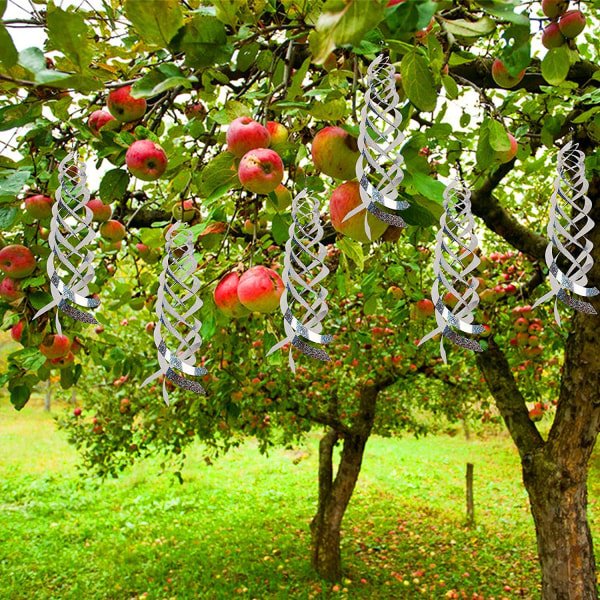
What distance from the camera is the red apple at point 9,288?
151 cm

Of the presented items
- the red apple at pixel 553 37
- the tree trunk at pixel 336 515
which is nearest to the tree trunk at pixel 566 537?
the red apple at pixel 553 37

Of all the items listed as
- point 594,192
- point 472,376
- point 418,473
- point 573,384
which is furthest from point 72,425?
point 418,473

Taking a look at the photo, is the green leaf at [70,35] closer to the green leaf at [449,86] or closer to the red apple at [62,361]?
the green leaf at [449,86]

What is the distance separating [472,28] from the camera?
668 millimetres

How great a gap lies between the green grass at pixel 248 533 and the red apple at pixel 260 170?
19.6 ft

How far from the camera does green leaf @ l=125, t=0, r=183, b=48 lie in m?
0.70

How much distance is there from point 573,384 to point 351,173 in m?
2.59

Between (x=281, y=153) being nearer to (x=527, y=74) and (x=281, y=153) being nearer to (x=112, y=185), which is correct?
(x=112, y=185)

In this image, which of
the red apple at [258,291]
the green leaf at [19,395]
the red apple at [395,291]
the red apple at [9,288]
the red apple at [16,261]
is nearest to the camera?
the red apple at [258,291]

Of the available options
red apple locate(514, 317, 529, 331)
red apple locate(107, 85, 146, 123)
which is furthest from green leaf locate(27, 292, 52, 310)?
red apple locate(514, 317, 529, 331)

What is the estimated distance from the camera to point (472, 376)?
6320 millimetres

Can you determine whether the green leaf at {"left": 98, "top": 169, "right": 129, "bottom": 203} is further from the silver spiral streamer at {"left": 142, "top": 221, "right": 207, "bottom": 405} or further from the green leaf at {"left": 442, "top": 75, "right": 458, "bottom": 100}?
the green leaf at {"left": 442, "top": 75, "right": 458, "bottom": 100}

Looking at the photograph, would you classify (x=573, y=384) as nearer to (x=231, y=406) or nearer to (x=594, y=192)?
(x=594, y=192)

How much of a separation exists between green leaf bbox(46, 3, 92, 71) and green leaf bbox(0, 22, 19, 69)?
0.49 feet
